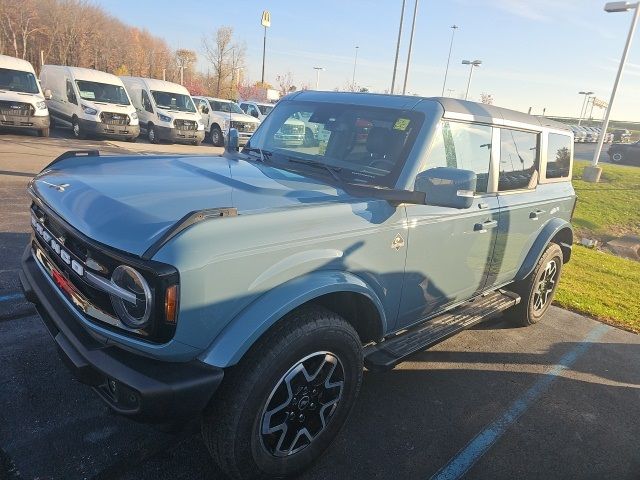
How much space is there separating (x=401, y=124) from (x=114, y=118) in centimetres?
1563

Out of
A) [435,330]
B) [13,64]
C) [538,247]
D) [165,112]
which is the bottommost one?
[435,330]

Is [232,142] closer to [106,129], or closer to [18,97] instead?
[18,97]

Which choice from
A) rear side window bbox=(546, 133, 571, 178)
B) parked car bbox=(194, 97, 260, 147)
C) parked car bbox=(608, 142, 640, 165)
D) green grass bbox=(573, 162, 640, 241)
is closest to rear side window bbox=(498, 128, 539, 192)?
rear side window bbox=(546, 133, 571, 178)

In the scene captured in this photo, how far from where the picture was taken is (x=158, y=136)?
60.0 ft

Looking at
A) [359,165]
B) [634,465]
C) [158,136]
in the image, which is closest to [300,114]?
[359,165]

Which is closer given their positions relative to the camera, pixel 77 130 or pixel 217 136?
pixel 77 130

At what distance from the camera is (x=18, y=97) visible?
14250 mm

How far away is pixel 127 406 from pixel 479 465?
6.86 feet

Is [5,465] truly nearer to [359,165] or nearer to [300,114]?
[359,165]

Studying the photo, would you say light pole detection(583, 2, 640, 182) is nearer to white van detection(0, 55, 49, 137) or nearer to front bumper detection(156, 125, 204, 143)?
front bumper detection(156, 125, 204, 143)

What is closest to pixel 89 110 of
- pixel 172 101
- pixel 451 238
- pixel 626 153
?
pixel 172 101

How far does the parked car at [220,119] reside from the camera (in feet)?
66.1

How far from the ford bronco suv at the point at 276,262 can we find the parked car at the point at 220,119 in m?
16.8

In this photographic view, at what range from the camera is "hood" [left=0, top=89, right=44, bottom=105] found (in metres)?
14.1
